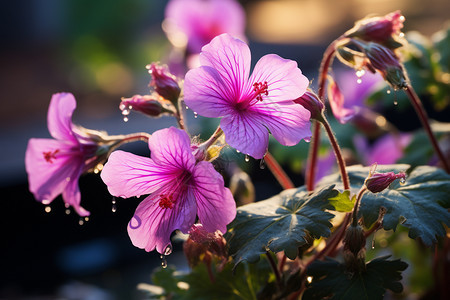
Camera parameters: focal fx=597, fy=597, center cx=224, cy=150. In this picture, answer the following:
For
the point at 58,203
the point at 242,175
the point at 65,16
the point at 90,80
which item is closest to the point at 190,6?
the point at 242,175

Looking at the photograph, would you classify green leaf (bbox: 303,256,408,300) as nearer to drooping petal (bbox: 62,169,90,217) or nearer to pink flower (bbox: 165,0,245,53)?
drooping petal (bbox: 62,169,90,217)

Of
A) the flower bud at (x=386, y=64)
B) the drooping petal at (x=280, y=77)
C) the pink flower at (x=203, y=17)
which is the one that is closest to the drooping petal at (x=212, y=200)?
the drooping petal at (x=280, y=77)

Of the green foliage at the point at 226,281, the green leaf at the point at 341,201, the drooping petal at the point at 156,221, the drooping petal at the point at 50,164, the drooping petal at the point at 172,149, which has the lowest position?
the green foliage at the point at 226,281

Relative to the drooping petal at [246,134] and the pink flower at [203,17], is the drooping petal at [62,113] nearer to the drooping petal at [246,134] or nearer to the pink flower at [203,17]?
the drooping petal at [246,134]

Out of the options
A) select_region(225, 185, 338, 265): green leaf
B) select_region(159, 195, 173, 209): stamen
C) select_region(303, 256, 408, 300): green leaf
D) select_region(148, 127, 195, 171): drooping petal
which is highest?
select_region(148, 127, 195, 171): drooping petal

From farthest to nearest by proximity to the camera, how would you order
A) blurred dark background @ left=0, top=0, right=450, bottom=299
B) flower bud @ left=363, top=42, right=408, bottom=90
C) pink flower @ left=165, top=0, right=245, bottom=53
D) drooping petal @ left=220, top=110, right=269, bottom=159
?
blurred dark background @ left=0, top=0, right=450, bottom=299 < pink flower @ left=165, top=0, right=245, bottom=53 < flower bud @ left=363, top=42, right=408, bottom=90 < drooping petal @ left=220, top=110, right=269, bottom=159

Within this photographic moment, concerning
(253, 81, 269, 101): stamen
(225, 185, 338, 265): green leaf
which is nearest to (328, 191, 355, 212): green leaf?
(225, 185, 338, 265): green leaf

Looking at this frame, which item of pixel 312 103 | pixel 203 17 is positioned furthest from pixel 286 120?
pixel 203 17
